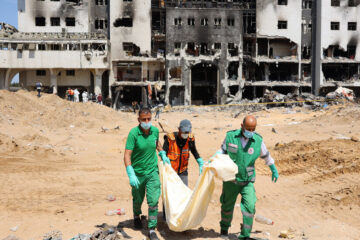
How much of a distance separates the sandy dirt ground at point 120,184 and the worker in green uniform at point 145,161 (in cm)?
62

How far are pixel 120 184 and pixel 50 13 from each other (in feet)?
119

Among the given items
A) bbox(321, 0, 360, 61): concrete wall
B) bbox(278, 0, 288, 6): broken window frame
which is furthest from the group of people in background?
bbox(321, 0, 360, 61): concrete wall

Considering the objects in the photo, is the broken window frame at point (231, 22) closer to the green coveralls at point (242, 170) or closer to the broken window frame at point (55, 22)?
the broken window frame at point (55, 22)

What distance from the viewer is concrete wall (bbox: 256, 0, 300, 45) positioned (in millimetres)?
43125

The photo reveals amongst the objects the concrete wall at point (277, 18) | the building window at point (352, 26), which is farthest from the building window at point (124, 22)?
the building window at point (352, 26)

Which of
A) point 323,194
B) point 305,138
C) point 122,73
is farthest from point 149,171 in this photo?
point 122,73

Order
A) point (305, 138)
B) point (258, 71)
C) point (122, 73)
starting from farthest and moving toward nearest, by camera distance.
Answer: point (258, 71)
point (122, 73)
point (305, 138)

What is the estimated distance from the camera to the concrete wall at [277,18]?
4312 cm

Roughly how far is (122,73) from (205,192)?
37.9 meters

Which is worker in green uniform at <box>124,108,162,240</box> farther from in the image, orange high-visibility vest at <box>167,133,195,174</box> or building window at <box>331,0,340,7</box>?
building window at <box>331,0,340,7</box>

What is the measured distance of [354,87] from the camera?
4303 centimetres

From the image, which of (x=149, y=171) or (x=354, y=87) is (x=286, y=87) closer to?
(x=354, y=87)

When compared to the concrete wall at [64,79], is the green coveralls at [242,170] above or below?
below

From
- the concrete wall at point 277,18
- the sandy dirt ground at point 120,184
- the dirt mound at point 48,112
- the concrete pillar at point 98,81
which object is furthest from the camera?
the concrete wall at point 277,18
